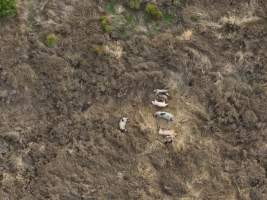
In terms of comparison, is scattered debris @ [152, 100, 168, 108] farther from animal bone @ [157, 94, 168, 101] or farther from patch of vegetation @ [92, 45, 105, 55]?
patch of vegetation @ [92, 45, 105, 55]

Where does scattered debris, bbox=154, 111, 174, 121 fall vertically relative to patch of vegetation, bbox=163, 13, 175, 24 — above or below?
below

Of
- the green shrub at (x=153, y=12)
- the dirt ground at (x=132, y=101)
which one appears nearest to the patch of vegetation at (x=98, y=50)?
the dirt ground at (x=132, y=101)

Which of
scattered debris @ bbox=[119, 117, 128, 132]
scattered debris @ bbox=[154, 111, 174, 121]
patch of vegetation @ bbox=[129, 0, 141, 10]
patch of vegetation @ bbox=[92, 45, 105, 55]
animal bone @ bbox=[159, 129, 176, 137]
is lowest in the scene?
animal bone @ bbox=[159, 129, 176, 137]

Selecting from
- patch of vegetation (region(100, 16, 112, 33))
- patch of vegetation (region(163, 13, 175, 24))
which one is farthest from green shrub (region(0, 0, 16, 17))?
patch of vegetation (region(163, 13, 175, 24))

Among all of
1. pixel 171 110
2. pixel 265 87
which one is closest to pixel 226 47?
pixel 265 87

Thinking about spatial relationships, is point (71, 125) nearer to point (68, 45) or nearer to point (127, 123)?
point (127, 123)

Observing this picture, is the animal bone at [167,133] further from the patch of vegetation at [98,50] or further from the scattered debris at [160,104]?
the patch of vegetation at [98,50]
